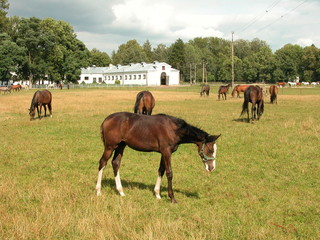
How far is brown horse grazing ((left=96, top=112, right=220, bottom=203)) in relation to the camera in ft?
21.6

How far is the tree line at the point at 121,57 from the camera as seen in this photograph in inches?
2899

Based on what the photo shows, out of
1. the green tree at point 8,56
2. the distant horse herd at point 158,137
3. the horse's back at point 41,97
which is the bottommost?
the distant horse herd at point 158,137

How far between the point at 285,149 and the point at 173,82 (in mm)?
100310

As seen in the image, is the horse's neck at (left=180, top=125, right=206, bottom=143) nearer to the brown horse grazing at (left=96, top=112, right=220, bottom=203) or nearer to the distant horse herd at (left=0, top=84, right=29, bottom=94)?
the brown horse grazing at (left=96, top=112, right=220, bottom=203)

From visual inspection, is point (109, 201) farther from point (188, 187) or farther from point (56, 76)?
point (56, 76)

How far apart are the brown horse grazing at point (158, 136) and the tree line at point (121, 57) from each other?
233 ft

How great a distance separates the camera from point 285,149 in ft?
37.2

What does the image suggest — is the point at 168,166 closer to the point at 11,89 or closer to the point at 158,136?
the point at 158,136

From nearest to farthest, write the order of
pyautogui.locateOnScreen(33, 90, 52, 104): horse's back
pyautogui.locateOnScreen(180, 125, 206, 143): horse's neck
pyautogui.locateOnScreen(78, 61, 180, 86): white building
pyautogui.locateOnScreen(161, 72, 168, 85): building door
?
1. pyautogui.locateOnScreen(180, 125, 206, 143): horse's neck
2. pyautogui.locateOnScreen(33, 90, 52, 104): horse's back
3. pyautogui.locateOnScreen(78, 61, 180, 86): white building
4. pyautogui.locateOnScreen(161, 72, 168, 85): building door

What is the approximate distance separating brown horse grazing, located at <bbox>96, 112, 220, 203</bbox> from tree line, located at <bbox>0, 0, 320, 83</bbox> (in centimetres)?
7099

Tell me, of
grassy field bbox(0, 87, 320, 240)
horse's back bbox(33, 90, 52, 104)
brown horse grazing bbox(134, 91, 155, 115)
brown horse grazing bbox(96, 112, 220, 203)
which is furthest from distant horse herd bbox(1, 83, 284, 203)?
horse's back bbox(33, 90, 52, 104)

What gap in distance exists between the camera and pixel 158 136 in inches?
261

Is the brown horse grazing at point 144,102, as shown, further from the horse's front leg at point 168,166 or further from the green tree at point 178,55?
the green tree at point 178,55

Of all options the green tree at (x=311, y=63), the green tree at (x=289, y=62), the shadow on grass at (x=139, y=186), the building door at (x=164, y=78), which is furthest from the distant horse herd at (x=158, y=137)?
the green tree at (x=311, y=63)
